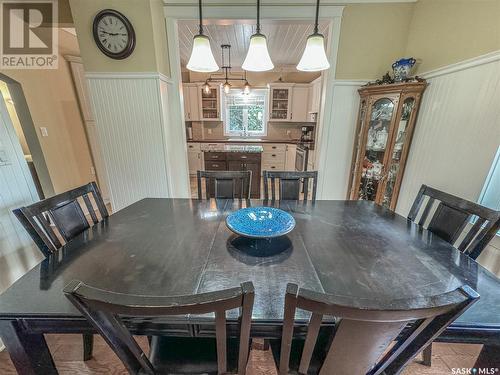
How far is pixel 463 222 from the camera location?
3.78 ft

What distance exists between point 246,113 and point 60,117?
147 inches

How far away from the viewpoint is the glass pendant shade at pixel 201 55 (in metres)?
1.30

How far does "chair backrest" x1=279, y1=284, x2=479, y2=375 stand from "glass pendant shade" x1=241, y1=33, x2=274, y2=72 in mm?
1288

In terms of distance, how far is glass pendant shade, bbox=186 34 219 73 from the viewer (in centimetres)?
130

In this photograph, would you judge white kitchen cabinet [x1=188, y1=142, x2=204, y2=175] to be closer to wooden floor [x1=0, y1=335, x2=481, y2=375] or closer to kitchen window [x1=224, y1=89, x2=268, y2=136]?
kitchen window [x1=224, y1=89, x2=268, y2=136]

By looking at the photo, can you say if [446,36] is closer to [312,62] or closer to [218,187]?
[312,62]

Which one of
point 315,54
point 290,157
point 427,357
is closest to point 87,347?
point 427,357

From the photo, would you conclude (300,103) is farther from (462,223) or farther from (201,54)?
(462,223)

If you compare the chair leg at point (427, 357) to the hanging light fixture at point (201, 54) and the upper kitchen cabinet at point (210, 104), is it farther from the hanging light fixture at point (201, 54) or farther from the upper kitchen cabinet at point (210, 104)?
the upper kitchen cabinet at point (210, 104)

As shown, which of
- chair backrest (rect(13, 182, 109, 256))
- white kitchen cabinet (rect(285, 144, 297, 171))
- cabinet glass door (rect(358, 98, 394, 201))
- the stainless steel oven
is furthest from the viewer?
white kitchen cabinet (rect(285, 144, 297, 171))

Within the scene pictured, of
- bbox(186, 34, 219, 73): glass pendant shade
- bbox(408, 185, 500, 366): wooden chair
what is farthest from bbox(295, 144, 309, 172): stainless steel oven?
bbox(186, 34, 219, 73): glass pendant shade

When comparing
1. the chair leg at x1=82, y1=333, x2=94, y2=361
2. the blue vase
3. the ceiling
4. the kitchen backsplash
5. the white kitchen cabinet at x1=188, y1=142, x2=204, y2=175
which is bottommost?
the chair leg at x1=82, y1=333, x2=94, y2=361

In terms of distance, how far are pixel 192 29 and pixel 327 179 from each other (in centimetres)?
281

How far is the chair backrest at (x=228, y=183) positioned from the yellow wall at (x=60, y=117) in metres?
2.68
